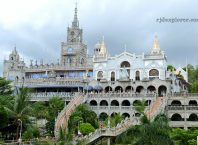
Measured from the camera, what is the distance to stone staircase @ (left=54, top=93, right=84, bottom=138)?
4947 cm

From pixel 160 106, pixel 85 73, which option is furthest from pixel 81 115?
pixel 85 73

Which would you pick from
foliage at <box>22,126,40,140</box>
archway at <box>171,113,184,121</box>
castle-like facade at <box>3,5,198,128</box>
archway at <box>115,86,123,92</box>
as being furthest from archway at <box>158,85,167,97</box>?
foliage at <box>22,126,40,140</box>

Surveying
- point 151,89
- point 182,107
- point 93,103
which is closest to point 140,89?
point 151,89

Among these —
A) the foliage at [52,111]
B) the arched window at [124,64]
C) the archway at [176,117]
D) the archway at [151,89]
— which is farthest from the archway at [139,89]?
the foliage at [52,111]

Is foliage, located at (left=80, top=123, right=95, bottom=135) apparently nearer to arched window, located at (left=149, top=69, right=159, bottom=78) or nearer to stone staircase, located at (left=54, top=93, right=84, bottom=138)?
stone staircase, located at (left=54, top=93, right=84, bottom=138)

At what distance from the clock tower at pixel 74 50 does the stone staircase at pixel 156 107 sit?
32.8 metres

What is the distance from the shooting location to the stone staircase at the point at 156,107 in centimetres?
5312

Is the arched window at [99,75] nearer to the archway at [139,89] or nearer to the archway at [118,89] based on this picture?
the archway at [118,89]

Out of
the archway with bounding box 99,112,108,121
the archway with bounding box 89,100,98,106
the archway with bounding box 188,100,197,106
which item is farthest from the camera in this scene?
the archway with bounding box 89,100,98,106

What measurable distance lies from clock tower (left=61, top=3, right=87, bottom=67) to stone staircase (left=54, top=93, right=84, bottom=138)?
25486mm

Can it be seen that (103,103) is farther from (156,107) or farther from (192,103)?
(192,103)

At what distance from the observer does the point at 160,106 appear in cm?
5697

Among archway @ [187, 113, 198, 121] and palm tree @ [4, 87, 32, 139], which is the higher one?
palm tree @ [4, 87, 32, 139]

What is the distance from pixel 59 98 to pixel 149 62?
63.9 feet
